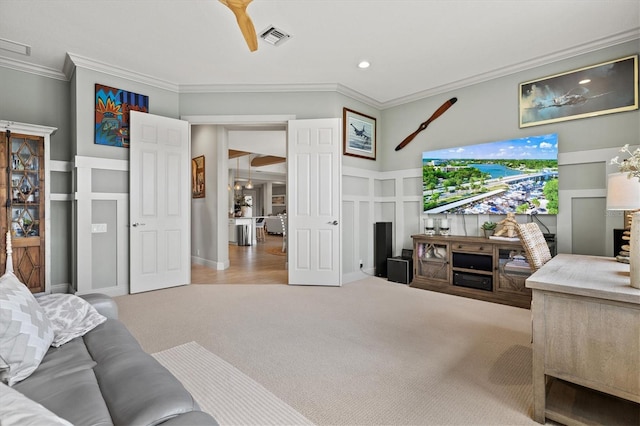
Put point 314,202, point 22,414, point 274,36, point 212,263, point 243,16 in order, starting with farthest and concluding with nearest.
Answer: point 212,263 → point 314,202 → point 274,36 → point 243,16 → point 22,414

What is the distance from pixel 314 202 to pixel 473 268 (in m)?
2.22

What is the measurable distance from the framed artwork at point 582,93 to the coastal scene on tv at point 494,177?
1.02 feet

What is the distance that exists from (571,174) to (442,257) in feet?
5.61

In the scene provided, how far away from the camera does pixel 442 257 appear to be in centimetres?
427

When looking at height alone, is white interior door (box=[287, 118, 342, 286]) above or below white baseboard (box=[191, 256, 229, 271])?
above

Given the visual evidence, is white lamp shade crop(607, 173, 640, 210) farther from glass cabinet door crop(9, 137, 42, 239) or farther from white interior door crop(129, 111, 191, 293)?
glass cabinet door crop(9, 137, 42, 239)

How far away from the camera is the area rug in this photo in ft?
5.36

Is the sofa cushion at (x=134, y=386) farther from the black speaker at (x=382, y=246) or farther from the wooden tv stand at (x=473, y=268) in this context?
the black speaker at (x=382, y=246)

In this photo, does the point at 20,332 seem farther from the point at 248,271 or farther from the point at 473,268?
the point at 248,271

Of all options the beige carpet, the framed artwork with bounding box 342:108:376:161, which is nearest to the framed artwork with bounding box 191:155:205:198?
the beige carpet

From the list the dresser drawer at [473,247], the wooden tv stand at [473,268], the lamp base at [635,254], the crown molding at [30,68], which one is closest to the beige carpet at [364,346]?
the wooden tv stand at [473,268]

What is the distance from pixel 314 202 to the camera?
178 inches

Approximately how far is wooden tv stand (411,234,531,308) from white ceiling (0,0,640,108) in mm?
2208

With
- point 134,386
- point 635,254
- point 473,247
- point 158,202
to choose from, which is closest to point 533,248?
point 635,254
